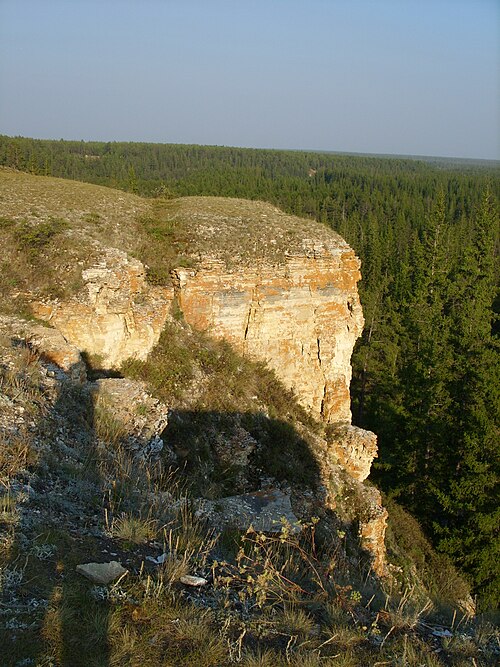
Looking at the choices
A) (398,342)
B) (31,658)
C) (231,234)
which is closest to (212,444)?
(231,234)

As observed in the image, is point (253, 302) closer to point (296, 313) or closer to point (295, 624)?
point (296, 313)

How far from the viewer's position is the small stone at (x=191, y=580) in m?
3.57

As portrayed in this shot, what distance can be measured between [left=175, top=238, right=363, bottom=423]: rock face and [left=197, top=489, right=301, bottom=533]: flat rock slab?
5138 millimetres

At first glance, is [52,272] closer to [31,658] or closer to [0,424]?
[0,424]

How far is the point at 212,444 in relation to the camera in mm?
11531

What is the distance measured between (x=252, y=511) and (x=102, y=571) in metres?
5.30

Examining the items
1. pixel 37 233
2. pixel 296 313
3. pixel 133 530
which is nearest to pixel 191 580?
pixel 133 530

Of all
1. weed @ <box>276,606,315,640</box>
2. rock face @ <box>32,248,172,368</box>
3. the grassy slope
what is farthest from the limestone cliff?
weed @ <box>276,606,315,640</box>

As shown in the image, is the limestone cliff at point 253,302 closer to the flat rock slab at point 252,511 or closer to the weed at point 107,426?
the flat rock slab at point 252,511

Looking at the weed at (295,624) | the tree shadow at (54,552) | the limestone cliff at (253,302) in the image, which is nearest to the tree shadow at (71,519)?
the tree shadow at (54,552)

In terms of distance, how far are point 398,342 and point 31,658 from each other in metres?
29.7

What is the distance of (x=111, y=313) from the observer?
38.5ft

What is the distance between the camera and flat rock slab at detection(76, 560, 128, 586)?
132 inches

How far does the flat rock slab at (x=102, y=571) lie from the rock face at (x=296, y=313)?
10.6m
